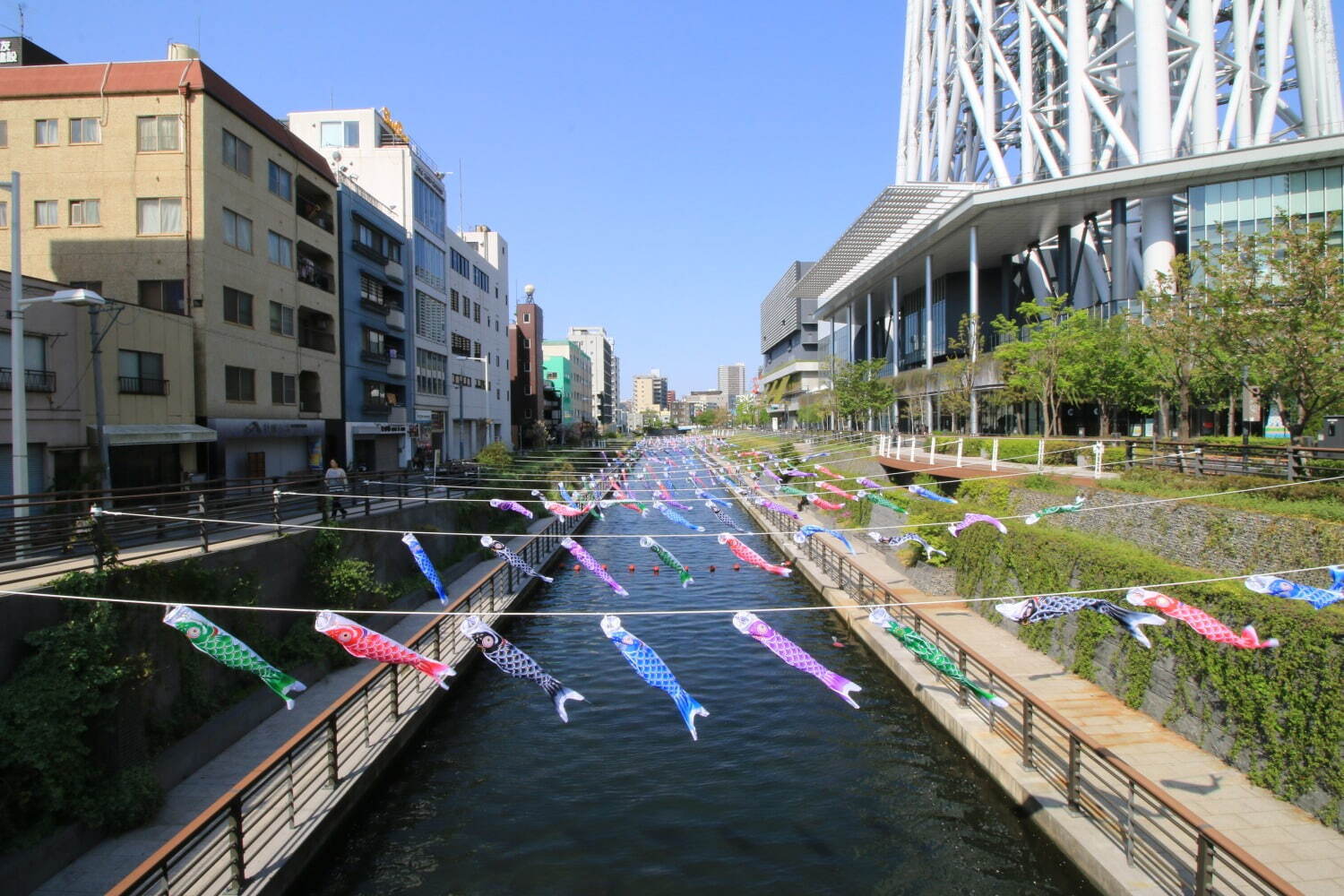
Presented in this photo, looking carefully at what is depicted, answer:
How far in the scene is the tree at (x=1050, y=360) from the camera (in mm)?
34062

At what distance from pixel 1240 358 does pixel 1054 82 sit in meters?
66.5

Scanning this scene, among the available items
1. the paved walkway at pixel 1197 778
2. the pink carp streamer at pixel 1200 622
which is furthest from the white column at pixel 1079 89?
the pink carp streamer at pixel 1200 622

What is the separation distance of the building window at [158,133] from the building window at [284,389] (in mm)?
8735

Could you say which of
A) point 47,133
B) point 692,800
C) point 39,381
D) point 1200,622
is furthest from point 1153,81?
point 39,381

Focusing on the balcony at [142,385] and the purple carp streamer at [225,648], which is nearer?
the purple carp streamer at [225,648]

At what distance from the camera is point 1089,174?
143ft

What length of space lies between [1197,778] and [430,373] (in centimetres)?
4688

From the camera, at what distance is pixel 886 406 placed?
2470 inches

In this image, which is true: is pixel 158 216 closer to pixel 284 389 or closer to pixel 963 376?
pixel 284 389

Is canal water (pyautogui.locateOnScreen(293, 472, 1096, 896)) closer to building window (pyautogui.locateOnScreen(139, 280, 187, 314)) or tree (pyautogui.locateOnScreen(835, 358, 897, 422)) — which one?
building window (pyautogui.locateOnScreen(139, 280, 187, 314))

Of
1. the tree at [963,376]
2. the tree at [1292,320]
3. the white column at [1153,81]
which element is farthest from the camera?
the white column at [1153,81]

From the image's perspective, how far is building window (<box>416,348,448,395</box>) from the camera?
158 ft

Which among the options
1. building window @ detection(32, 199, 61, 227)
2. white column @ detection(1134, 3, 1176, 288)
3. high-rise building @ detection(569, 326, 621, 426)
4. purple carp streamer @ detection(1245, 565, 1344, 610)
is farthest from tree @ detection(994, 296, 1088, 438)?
high-rise building @ detection(569, 326, 621, 426)

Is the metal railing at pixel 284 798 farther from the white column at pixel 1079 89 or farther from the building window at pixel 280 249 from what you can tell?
the white column at pixel 1079 89
